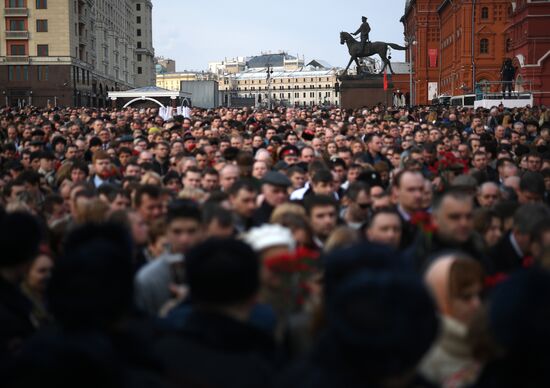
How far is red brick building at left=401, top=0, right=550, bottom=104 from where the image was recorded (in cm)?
5009

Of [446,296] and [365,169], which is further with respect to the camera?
[365,169]

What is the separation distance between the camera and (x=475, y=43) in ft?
237

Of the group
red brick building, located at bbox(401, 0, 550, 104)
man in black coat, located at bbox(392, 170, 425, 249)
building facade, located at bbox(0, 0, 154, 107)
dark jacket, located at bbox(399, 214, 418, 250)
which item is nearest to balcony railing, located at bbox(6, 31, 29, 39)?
building facade, located at bbox(0, 0, 154, 107)

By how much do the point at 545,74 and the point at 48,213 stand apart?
45.1m

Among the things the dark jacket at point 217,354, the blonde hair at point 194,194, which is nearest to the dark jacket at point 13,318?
the dark jacket at point 217,354

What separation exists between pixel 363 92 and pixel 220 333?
41.3 metres

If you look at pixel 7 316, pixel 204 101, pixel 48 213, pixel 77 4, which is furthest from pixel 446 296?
pixel 77 4

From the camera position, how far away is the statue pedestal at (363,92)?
4419 cm

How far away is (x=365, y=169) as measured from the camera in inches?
470

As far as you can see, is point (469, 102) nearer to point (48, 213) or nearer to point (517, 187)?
point (517, 187)

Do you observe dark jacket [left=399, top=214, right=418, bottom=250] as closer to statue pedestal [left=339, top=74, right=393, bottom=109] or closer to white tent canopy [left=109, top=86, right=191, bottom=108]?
statue pedestal [left=339, top=74, right=393, bottom=109]

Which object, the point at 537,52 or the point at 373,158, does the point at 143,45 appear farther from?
the point at 373,158

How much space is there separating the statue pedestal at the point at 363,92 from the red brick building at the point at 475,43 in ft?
24.0

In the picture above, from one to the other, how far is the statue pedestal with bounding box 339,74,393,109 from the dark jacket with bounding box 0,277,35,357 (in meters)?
39.8
